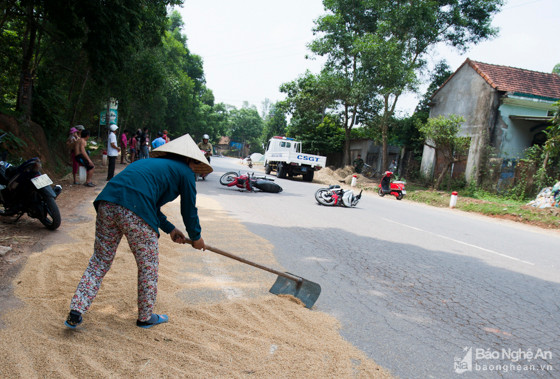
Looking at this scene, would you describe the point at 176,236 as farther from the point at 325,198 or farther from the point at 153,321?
the point at 325,198

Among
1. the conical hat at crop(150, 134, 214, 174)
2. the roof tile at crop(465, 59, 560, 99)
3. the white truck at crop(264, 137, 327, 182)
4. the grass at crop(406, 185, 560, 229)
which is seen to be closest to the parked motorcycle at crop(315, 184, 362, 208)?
the grass at crop(406, 185, 560, 229)

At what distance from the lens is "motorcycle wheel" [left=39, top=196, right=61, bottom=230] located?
5191 mm

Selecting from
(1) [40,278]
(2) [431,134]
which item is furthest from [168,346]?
(2) [431,134]

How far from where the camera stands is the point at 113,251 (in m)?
2.83

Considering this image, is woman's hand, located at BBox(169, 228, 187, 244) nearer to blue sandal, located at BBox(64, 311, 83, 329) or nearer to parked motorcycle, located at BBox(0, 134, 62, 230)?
blue sandal, located at BBox(64, 311, 83, 329)

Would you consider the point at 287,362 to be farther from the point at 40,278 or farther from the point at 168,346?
the point at 40,278

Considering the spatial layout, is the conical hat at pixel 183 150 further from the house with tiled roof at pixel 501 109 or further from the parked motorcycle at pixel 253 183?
the house with tiled roof at pixel 501 109

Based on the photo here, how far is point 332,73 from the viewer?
2511cm

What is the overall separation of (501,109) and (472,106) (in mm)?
1552

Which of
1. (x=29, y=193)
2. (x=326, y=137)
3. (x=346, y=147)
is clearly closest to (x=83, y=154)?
(x=29, y=193)

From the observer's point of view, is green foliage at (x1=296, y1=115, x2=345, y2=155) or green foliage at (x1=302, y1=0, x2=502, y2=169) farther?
green foliage at (x1=296, y1=115, x2=345, y2=155)

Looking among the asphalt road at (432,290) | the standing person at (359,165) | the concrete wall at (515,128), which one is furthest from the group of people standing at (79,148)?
the standing person at (359,165)

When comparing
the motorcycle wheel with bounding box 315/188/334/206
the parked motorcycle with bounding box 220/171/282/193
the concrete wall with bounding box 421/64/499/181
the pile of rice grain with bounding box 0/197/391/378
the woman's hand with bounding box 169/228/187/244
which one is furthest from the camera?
the concrete wall with bounding box 421/64/499/181

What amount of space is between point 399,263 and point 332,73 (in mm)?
21881
